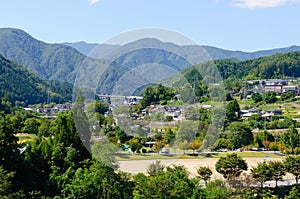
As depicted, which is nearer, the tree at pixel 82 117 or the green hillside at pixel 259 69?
the tree at pixel 82 117

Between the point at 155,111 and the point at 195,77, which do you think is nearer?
the point at 195,77

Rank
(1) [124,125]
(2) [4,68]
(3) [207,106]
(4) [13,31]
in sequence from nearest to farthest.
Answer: (1) [124,125] → (3) [207,106] → (2) [4,68] → (4) [13,31]

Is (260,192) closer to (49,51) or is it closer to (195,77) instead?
(195,77)

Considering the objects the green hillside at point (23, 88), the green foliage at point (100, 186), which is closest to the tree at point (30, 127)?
the green foliage at point (100, 186)

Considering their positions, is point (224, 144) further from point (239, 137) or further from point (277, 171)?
point (277, 171)

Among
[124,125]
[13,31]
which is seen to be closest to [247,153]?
[124,125]

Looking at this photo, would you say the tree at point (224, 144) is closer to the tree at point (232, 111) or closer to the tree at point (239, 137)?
the tree at point (239, 137)
